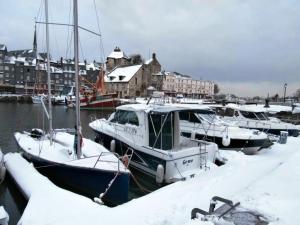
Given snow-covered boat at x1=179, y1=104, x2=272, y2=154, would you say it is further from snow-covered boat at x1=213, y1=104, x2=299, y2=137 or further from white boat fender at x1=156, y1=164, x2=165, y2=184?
snow-covered boat at x1=213, y1=104, x2=299, y2=137

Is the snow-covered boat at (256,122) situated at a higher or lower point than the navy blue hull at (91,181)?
higher

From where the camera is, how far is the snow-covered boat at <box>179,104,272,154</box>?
13.6 meters

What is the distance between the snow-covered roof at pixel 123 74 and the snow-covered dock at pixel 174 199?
229 feet

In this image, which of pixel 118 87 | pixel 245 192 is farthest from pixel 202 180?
pixel 118 87

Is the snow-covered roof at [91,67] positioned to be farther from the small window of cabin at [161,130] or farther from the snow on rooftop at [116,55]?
the small window of cabin at [161,130]

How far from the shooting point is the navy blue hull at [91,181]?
320 inches

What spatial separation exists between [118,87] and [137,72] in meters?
6.85

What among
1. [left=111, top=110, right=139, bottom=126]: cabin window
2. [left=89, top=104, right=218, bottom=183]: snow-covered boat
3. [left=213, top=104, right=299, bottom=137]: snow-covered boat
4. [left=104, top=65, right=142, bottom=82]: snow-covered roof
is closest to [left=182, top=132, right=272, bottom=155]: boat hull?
[left=89, top=104, right=218, bottom=183]: snow-covered boat

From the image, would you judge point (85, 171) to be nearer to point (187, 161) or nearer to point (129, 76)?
point (187, 161)

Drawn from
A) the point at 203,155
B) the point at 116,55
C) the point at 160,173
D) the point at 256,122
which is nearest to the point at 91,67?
the point at 116,55

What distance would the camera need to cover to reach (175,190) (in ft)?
26.7

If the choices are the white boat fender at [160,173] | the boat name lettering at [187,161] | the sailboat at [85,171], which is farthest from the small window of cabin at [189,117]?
the sailboat at [85,171]

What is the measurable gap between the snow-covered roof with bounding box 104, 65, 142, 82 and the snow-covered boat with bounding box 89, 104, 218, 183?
219 feet

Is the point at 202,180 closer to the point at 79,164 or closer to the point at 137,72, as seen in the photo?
the point at 79,164
